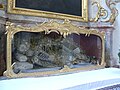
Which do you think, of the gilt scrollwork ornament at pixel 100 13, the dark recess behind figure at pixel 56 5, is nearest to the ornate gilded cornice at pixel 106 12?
the gilt scrollwork ornament at pixel 100 13

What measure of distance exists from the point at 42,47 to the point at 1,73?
0.54 m

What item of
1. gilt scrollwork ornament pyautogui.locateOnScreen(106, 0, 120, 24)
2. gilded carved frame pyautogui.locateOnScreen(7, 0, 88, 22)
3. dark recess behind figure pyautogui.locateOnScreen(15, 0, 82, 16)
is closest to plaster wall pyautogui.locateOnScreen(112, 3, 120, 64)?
gilt scrollwork ornament pyautogui.locateOnScreen(106, 0, 120, 24)

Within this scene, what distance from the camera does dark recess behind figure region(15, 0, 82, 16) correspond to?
2.49 m

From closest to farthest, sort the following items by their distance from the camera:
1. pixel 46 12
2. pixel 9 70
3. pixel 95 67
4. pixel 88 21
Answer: pixel 9 70 < pixel 46 12 < pixel 95 67 < pixel 88 21

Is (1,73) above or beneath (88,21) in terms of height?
beneath

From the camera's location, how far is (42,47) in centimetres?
240

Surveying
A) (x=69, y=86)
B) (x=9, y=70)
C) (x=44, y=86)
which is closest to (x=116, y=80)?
(x=69, y=86)

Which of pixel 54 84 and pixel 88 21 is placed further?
pixel 88 21

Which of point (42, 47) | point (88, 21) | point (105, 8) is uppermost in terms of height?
point (105, 8)

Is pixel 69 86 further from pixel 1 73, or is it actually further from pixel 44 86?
pixel 1 73

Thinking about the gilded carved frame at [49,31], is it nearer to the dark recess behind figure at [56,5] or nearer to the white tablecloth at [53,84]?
the white tablecloth at [53,84]

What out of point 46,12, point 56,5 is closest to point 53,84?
point 46,12

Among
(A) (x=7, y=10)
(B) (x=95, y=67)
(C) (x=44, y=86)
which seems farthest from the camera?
(B) (x=95, y=67)

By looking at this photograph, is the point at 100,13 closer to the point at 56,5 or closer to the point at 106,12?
the point at 106,12
